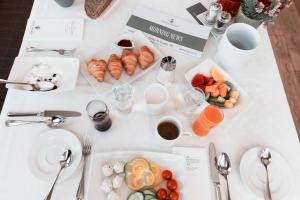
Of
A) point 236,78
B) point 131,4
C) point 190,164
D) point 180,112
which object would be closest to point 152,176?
point 190,164

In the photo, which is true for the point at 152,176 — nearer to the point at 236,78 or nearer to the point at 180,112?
the point at 180,112

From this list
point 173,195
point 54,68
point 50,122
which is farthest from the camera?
point 54,68

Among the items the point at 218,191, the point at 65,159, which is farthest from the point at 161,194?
the point at 65,159

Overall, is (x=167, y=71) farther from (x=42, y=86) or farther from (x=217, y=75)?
(x=42, y=86)

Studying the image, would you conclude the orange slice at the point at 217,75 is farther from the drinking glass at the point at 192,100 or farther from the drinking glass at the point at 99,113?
the drinking glass at the point at 99,113

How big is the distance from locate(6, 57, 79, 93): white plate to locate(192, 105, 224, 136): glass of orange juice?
40 centimetres

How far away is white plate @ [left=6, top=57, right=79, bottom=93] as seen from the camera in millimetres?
818

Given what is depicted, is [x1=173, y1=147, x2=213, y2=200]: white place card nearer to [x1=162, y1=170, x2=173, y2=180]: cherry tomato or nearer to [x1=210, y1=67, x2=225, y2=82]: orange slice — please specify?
[x1=162, y1=170, x2=173, y2=180]: cherry tomato

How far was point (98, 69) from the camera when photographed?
0.81 m

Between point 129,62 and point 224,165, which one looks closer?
point 224,165

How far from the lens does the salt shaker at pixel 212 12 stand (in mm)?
893

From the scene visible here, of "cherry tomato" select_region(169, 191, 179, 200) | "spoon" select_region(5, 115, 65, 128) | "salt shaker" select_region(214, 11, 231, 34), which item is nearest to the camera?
"cherry tomato" select_region(169, 191, 179, 200)

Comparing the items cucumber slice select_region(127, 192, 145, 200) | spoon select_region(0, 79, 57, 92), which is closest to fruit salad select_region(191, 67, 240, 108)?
cucumber slice select_region(127, 192, 145, 200)

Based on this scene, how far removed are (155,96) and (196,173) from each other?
0.80 ft
